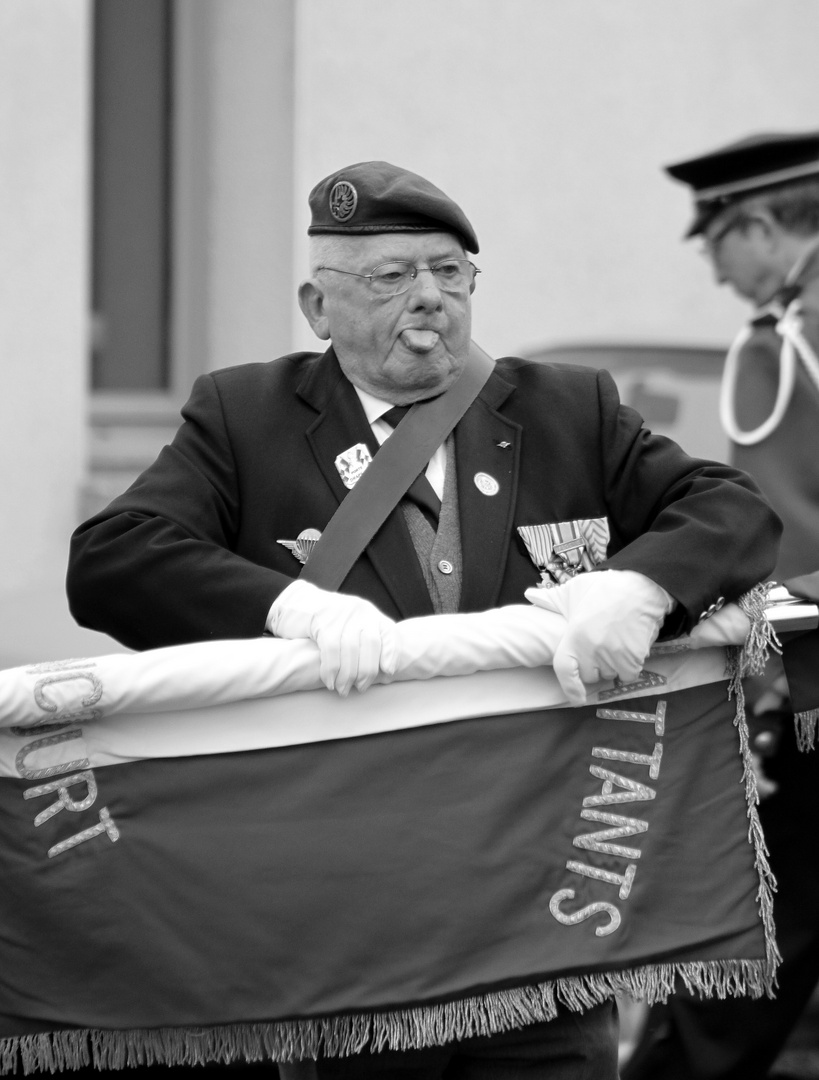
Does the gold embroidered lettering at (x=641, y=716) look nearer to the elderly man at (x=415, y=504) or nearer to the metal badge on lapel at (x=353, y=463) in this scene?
the elderly man at (x=415, y=504)

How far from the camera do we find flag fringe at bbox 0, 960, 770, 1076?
2506 mm

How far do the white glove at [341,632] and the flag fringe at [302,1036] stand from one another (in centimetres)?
51

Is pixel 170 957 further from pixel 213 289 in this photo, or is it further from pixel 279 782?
pixel 213 289

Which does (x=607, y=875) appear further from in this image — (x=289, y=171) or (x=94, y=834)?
(x=289, y=171)

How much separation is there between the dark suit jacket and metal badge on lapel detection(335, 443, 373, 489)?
1 cm

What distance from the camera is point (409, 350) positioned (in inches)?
109

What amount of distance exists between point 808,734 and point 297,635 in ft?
3.51

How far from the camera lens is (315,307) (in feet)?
9.50

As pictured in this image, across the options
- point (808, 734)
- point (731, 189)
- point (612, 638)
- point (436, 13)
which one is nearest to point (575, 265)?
point (436, 13)

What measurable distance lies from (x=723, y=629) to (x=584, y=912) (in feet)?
1.66

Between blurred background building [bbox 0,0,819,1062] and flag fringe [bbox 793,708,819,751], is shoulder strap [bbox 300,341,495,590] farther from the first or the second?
blurred background building [bbox 0,0,819,1062]

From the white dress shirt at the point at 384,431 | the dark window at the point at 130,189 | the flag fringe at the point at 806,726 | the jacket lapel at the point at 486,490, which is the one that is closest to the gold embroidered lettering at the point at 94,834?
the jacket lapel at the point at 486,490

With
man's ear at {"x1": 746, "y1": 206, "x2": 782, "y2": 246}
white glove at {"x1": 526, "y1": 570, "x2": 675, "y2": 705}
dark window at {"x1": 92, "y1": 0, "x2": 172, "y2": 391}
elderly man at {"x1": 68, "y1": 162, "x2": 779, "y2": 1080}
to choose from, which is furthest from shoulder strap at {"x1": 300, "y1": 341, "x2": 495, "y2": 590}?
dark window at {"x1": 92, "y1": 0, "x2": 172, "y2": 391}

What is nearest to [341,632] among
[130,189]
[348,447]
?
[348,447]
